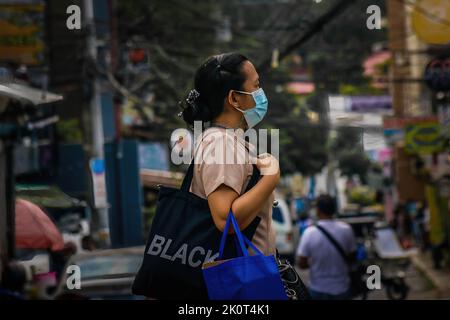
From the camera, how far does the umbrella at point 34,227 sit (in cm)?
489

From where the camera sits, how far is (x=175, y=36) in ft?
62.0

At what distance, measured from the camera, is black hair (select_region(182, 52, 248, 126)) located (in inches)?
113

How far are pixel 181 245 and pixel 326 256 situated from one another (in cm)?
403

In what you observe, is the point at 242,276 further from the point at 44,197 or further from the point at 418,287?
the point at 418,287

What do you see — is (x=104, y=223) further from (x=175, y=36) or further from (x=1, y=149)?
(x=1, y=149)

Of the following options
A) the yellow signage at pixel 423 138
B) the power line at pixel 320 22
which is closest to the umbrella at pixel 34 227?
the power line at pixel 320 22

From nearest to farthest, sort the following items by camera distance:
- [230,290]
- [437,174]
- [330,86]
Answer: [230,290]
[437,174]
[330,86]

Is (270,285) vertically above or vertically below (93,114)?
below

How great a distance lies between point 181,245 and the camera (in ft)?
8.82

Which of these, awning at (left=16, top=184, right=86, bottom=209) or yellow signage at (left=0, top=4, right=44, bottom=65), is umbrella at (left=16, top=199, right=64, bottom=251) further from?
yellow signage at (left=0, top=4, right=44, bottom=65)

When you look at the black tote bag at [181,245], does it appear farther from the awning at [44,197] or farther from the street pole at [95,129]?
the street pole at [95,129]

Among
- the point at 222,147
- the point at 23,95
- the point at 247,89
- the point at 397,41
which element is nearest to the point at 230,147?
the point at 222,147
